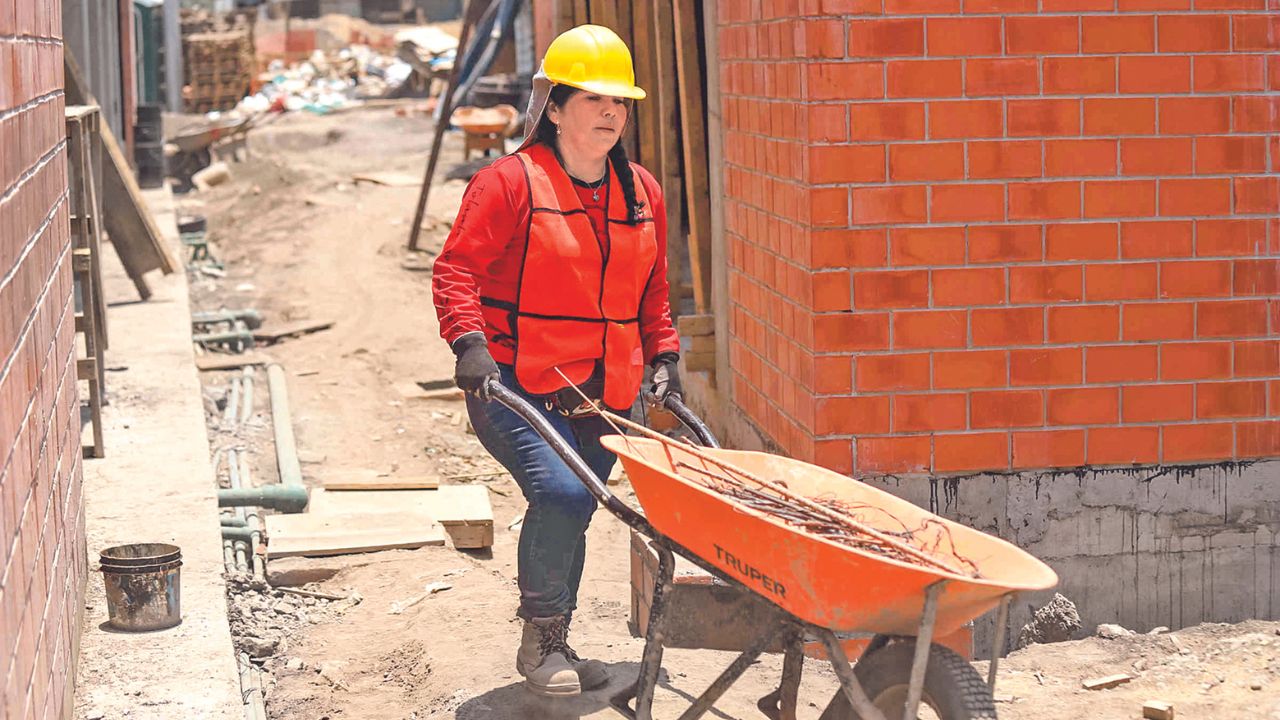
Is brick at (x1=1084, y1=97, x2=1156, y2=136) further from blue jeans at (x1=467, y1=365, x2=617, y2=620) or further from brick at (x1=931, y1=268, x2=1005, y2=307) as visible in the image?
blue jeans at (x1=467, y1=365, x2=617, y2=620)

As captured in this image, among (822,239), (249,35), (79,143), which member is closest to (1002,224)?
(822,239)

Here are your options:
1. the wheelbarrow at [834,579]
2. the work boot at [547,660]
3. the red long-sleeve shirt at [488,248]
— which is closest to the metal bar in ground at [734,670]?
the wheelbarrow at [834,579]

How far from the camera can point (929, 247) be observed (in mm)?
4930

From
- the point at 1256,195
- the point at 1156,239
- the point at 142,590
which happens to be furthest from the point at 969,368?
the point at 142,590

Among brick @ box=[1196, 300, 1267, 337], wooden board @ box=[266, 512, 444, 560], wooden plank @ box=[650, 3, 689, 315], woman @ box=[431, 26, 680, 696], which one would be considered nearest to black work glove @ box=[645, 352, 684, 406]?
woman @ box=[431, 26, 680, 696]

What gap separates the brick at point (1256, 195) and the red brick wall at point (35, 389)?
3657 mm

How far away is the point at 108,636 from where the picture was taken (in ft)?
16.3

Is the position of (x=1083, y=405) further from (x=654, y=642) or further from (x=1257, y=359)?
(x=654, y=642)

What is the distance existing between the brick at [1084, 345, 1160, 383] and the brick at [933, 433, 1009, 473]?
35cm

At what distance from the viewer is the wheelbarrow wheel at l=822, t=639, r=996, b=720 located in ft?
10.7

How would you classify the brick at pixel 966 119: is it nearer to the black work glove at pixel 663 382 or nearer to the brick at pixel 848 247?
the brick at pixel 848 247

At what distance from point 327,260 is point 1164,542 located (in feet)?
36.8

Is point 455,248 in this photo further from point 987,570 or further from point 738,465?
point 987,570

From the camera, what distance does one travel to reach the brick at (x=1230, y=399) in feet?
16.7
